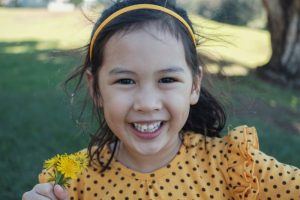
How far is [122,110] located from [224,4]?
2.14 metres

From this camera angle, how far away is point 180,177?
226 centimetres

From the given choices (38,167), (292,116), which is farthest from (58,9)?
(38,167)

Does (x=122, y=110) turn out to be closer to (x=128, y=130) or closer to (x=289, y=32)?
(x=128, y=130)

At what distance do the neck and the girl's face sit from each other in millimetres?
137

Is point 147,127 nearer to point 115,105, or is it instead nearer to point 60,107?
point 115,105

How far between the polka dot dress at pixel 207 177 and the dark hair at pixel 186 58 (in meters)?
0.10

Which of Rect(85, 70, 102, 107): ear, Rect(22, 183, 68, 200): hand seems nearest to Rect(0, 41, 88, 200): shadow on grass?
Rect(85, 70, 102, 107): ear

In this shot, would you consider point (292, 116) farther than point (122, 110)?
Yes

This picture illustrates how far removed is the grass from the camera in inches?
119

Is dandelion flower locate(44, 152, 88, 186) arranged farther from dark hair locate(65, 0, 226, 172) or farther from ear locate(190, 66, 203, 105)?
ear locate(190, 66, 203, 105)

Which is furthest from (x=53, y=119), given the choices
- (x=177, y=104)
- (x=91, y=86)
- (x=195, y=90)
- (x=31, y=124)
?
(x=177, y=104)

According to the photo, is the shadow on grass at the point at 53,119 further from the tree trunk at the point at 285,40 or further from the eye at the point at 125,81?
the eye at the point at 125,81

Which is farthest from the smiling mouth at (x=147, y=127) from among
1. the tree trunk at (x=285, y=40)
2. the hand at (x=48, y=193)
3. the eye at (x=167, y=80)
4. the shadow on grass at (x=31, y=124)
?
the tree trunk at (x=285, y=40)

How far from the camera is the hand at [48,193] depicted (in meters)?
1.87
